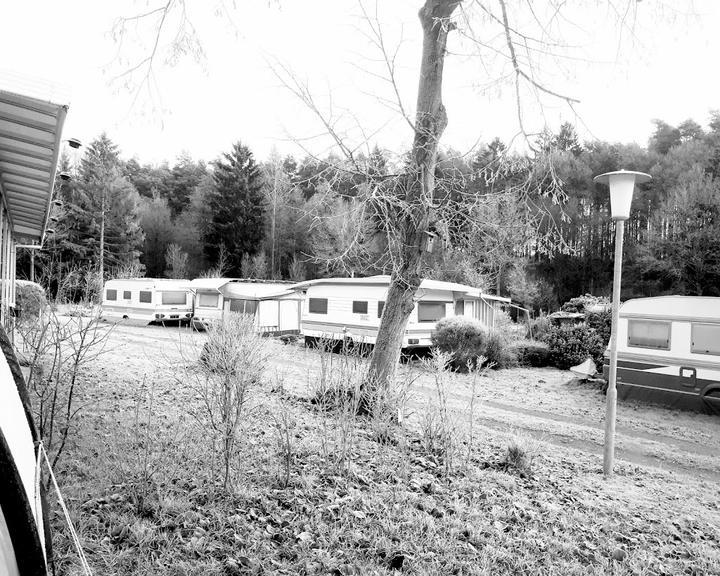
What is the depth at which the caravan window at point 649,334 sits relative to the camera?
9.93 meters

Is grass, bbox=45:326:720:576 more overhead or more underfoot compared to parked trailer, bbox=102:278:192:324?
more underfoot

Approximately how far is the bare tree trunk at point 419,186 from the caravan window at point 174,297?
18831mm

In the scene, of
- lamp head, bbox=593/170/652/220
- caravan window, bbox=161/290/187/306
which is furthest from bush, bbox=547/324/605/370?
caravan window, bbox=161/290/187/306

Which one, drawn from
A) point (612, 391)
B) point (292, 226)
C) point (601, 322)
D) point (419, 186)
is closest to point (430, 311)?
point (601, 322)

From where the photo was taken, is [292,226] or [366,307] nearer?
[366,307]

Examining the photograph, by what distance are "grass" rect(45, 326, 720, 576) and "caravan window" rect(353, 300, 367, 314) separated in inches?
427

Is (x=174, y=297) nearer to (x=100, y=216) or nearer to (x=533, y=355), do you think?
(x=100, y=216)

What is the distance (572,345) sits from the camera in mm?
14914

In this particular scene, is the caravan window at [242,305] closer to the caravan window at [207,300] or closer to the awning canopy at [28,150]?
the caravan window at [207,300]

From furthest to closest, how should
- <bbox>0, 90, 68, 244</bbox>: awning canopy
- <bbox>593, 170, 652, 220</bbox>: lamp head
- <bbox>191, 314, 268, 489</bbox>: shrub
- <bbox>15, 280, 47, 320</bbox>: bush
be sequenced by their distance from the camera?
<bbox>15, 280, 47, 320</bbox>: bush, <bbox>593, 170, 652, 220</bbox>: lamp head, <bbox>191, 314, 268, 489</bbox>: shrub, <bbox>0, 90, 68, 244</bbox>: awning canopy

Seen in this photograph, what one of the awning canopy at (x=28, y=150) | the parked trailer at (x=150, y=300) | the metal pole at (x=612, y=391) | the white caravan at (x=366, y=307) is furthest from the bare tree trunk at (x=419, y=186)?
the parked trailer at (x=150, y=300)

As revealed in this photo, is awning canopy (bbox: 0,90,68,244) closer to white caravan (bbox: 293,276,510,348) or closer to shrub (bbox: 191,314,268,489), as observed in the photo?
shrub (bbox: 191,314,268,489)

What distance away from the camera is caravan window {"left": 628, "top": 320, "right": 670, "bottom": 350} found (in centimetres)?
993

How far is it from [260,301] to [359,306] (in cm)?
519
